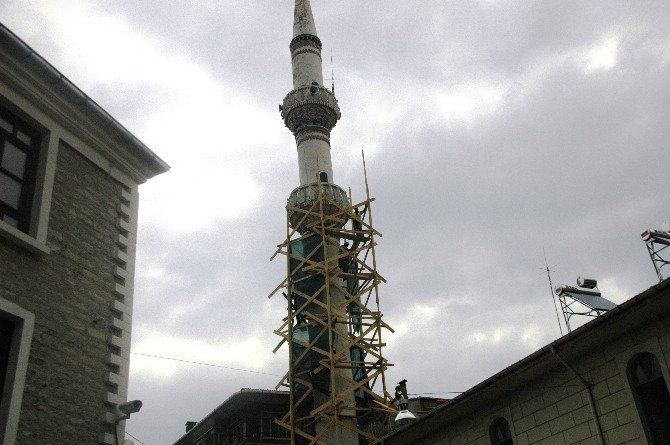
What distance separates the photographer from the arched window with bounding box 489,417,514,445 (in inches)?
715

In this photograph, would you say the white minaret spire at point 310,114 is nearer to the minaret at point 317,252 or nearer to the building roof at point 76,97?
the minaret at point 317,252

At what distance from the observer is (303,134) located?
35.9m

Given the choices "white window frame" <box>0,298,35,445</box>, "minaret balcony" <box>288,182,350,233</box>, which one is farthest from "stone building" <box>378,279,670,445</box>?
"minaret balcony" <box>288,182,350,233</box>

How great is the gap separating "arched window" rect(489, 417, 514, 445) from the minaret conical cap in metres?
26.0

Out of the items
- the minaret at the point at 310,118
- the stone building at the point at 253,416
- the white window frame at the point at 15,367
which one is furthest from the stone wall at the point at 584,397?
the stone building at the point at 253,416

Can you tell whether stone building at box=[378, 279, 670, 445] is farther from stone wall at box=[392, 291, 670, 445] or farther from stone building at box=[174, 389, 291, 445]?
stone building at box=[174, 389, 291, 445]

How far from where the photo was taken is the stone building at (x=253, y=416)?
36.4m

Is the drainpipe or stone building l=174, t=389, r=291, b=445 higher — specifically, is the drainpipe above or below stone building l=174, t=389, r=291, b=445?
below

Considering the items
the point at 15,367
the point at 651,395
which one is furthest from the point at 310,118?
the point at 15,367

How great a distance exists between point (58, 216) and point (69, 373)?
3111 millimetres

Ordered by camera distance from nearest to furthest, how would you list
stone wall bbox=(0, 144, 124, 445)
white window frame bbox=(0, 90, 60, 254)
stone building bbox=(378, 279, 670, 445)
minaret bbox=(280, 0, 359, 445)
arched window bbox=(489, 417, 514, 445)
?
stone wall bbox=(0, 144, 124, 445), white window frame bbox=(0, 90, 60, 254), stone building bbox=(378, 279, 670, 445), arched window bbox=(489, 417, 514, 445), minaret bbox=(280, 0, 359, 445)

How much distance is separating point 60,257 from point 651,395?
12.0 metres

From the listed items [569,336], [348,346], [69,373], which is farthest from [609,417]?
[348,346]

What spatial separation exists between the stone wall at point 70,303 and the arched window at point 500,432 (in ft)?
31.8
